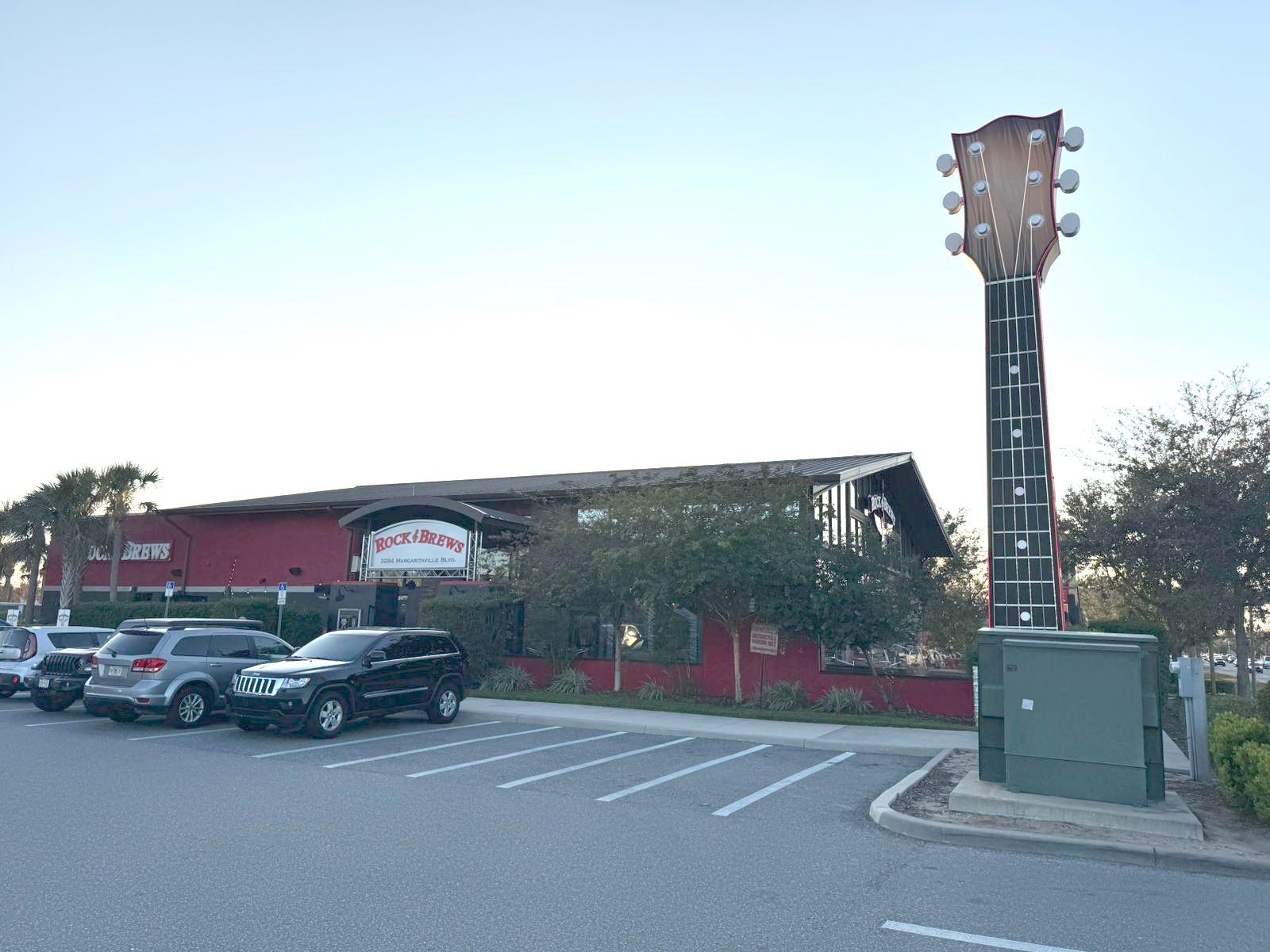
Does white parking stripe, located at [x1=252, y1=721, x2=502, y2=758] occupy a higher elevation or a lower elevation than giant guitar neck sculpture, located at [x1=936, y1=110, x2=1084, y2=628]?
lower

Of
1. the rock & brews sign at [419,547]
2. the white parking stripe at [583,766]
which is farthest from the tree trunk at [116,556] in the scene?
the white parking stripe at [583,766]

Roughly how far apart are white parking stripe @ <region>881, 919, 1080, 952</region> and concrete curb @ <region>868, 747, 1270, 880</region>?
2416 millimetres

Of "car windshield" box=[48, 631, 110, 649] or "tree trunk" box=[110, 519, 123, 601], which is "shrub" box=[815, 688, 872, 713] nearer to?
"car windshield" box=[48, 631, 110, 649]

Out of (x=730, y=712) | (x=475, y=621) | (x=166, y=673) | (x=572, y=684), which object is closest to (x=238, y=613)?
(x=475, y=621)

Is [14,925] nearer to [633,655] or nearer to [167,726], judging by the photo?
[167,726]

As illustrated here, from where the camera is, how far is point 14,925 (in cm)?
523

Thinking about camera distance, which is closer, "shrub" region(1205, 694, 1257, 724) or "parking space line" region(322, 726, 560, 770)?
"parking space line" region(322, 726, 560, 770)

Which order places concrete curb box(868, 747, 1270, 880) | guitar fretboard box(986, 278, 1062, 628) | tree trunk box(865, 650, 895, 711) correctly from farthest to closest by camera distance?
1. tree trunk box(865, 650, 895, 711)
2. guitar fretboard box(986, 278, 1062, 628)
3. concrete curb box(868, 747, 1270, 880)

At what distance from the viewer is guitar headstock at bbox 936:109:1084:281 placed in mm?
13422

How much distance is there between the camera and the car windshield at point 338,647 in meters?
14.5

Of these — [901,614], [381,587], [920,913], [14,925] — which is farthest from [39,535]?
[920,913]

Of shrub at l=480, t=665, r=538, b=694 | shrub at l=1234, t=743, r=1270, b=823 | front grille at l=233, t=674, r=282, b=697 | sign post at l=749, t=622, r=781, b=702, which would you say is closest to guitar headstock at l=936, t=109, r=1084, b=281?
shrub at l=1234, t=743, r=1270, b=823

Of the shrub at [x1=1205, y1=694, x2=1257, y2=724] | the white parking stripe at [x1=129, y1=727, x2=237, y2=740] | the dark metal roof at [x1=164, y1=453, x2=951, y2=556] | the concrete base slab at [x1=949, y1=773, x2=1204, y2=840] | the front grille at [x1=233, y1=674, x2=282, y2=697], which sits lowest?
the white parking stripe at [x1=129, y1=727, x2=237, y2=740]

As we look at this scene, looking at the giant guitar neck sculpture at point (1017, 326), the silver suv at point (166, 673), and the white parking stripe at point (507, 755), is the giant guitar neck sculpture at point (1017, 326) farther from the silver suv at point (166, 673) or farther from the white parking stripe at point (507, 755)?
the silver suv at point (166, 673)
